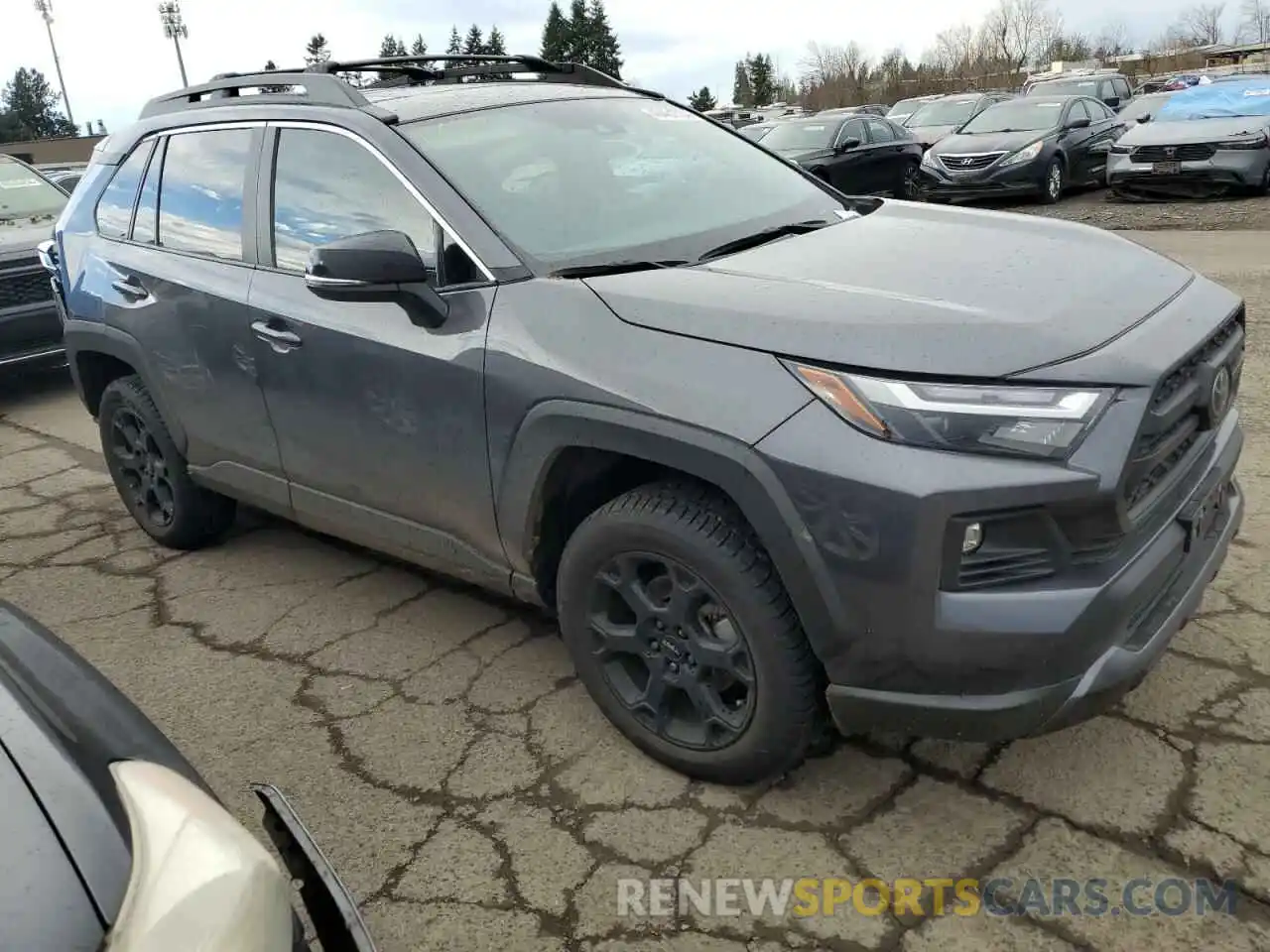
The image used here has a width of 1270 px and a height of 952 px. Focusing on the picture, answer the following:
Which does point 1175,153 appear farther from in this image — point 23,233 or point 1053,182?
point 23,233

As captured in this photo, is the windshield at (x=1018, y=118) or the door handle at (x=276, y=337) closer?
the door handle at (x=276, y=337)

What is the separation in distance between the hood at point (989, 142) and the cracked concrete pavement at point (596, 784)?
1077 cm

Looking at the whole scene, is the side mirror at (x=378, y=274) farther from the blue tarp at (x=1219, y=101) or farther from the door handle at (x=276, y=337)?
the blue tarp at (x=1219, y=101)

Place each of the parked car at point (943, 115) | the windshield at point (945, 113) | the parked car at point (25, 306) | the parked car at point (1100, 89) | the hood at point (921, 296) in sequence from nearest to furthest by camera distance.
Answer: the hood at point (921, 296)
the parked car at point (25, 306)
the parked car at point (1100, 89)
the parked car at point (943, 115)
the windshield at point (945, 113)

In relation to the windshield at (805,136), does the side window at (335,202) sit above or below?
above

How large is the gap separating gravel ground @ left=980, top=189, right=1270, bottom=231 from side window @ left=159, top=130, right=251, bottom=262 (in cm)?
836

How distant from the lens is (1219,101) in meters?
12.7

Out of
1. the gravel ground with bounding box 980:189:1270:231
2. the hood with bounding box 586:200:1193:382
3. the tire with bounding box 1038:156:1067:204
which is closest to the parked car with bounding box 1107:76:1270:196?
the gravel ground with bounding box 980:189:1270:231

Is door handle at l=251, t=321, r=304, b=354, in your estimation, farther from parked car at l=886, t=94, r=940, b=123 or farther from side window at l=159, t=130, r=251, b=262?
parked car at l=886, t=94, r=940, b=123

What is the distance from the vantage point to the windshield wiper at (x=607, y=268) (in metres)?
2.70

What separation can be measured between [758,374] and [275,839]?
50.7 inches

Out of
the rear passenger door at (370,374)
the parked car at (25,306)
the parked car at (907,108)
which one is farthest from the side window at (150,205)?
the parked car at (907,108)

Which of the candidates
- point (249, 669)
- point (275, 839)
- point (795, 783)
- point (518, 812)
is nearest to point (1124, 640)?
point (795, 783)

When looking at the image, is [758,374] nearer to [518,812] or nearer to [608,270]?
[608,270]
